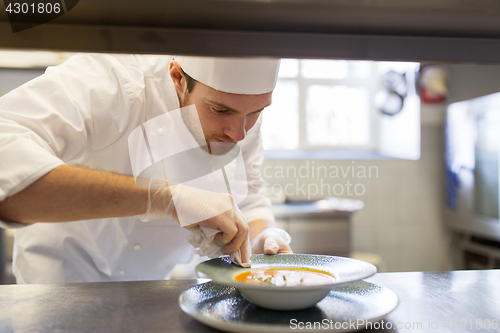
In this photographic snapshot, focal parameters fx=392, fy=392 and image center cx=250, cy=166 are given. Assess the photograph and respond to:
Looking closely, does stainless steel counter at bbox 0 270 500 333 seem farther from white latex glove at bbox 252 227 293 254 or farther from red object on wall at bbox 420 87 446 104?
red object on wall at bbox 420 87 446 104

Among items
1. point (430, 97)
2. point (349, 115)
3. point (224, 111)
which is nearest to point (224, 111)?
point (224, 111)

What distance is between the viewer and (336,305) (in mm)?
682

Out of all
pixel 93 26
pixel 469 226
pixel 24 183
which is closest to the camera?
pixel 93 26

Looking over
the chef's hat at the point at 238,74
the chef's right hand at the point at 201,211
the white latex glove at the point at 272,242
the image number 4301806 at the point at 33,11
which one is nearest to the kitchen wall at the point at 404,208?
the white latex glove at the point at 272,242

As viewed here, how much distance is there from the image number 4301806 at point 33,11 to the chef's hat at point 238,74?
1.63 feet

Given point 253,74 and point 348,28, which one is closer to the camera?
point 348,28

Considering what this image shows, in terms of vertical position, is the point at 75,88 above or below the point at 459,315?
above

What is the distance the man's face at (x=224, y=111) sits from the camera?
1.07 metres

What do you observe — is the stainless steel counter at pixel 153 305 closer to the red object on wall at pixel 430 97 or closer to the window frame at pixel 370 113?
the window frame at pixel 370 113

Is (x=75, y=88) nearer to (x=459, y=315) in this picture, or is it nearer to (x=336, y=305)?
(x=336, y=305)

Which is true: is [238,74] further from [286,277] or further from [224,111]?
[286,277]

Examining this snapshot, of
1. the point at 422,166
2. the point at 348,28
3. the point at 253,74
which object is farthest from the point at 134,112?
the point at 422,166

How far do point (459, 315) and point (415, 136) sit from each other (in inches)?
129

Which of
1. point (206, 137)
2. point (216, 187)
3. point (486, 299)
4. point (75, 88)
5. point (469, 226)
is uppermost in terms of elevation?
point (75, 88)
